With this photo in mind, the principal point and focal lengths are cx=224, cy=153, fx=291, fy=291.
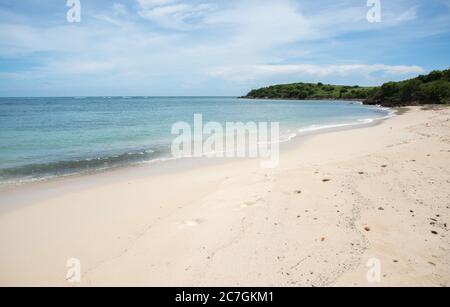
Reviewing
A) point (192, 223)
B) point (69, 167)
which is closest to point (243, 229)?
point (192, 223)

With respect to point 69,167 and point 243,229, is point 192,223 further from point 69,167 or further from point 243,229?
point 69,167

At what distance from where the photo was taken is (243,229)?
19.2 ft

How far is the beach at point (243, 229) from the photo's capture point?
4.50 metres

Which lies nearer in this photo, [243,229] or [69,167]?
[243,229]

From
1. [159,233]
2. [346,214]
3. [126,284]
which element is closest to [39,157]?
[159,233]

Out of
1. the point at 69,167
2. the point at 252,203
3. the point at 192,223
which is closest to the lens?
the point at 192,223

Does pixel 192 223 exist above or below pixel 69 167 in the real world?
below

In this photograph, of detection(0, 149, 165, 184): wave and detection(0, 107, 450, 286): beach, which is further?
detection(0, 149, 165, 184): wave

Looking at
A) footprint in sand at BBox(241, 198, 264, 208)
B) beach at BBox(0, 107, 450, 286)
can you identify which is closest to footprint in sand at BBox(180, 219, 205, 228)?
beach at BBox(0, 107, 450, 286)

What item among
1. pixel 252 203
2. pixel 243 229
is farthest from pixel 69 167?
pixel 243 229

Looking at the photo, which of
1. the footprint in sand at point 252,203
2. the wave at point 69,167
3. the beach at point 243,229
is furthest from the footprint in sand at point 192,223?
the wave at point 69,167

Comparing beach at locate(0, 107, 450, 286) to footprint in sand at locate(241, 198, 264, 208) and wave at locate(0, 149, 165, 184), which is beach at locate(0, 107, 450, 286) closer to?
footprint in sand at locate(241, 198, 264, 208)

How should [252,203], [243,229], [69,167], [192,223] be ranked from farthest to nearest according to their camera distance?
[69,167], [252,203], [192,223], [243,229]

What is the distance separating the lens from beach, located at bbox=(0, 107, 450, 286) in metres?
4.50
